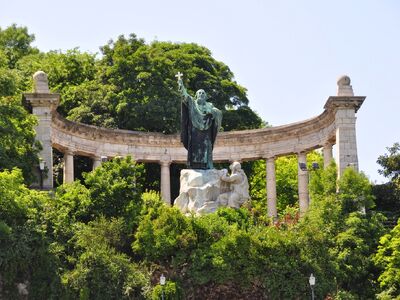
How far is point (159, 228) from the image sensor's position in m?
55.7

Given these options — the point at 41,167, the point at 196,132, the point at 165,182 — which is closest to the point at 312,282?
the point at 196,132

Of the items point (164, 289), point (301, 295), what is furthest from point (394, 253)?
point (164, 289)

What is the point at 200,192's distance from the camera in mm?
60281

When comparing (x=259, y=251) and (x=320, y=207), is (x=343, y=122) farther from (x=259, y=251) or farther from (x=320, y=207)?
(x=259, y=251)

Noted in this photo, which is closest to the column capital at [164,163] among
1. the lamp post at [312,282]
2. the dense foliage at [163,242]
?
the dense foliage at [163,242]

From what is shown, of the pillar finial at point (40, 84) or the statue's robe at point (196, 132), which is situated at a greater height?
the pillar finial at point (40, 84)

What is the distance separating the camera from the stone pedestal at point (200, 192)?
60.2m

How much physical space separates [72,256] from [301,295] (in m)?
10.9

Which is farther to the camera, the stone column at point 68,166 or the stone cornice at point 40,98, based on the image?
the stone column at point 68,166

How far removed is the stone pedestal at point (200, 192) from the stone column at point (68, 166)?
1254 centimetres

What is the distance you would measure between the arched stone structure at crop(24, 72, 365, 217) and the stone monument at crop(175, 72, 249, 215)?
9.18m

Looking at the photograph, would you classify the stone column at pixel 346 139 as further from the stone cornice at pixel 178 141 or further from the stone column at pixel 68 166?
the stone column at pixel 68 166

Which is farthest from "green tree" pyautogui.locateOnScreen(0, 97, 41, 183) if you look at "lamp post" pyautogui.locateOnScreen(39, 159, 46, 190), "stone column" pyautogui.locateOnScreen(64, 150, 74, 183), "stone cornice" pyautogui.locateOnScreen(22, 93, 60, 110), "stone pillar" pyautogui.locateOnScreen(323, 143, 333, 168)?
"stone pillar" pyautogui.locateOnScreen(323, 143, 333, 168)

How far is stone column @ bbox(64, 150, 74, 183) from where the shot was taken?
7175 centimetres
